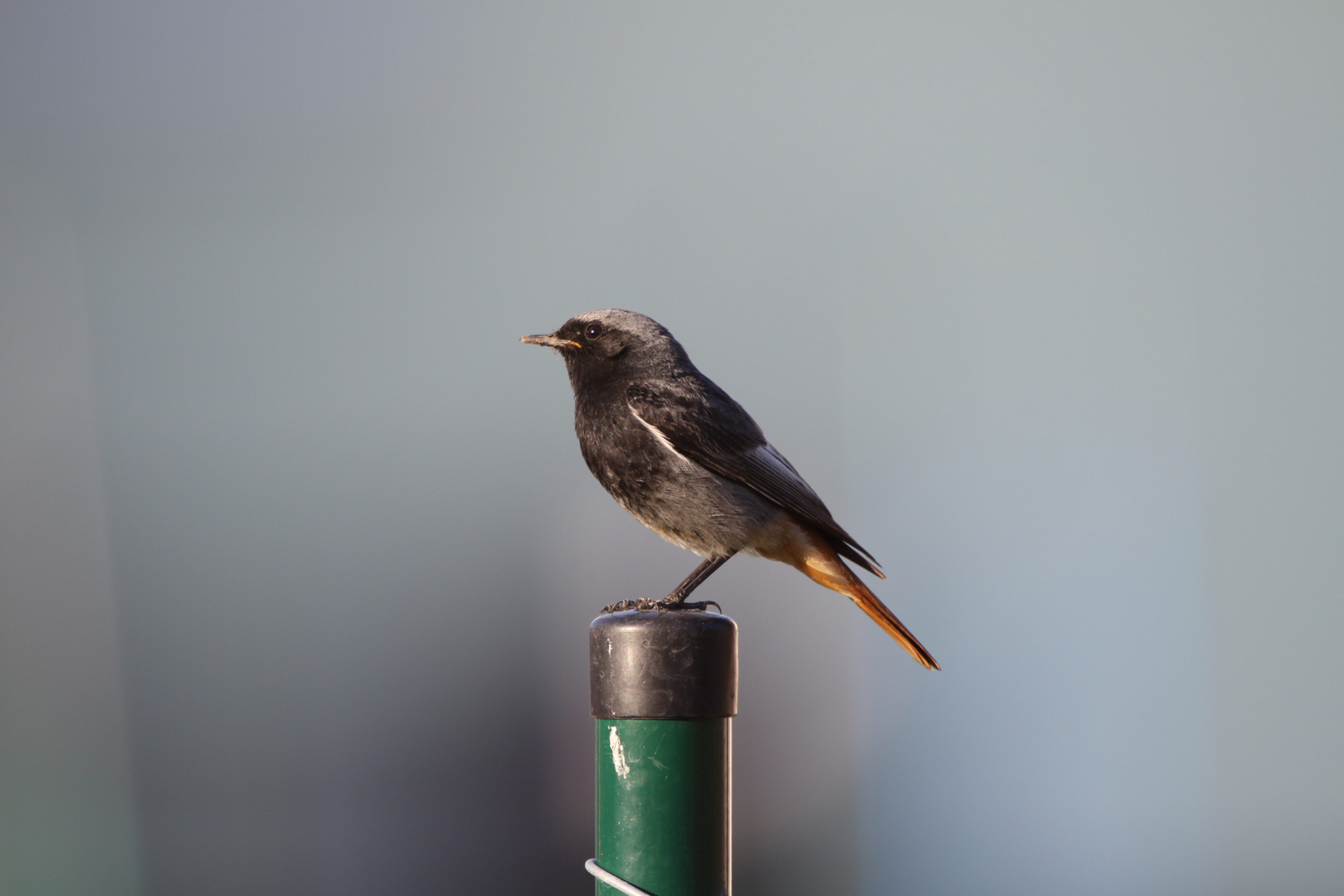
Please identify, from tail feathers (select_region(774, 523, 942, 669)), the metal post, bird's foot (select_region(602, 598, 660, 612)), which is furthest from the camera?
tail feathers (select_region(774, 523, 942, 669))

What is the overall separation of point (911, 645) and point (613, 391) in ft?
4.35

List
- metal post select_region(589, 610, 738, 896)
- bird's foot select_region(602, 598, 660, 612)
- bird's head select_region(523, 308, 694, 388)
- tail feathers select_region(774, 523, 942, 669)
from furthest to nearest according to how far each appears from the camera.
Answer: bird's head select_region(523, 308, 694, 388) < tail feathers select_region(774, 523, 942, 669) < bird's foot select_region(602, 598, 660, 612) < metal post select_region(589, 610, 738, 896)

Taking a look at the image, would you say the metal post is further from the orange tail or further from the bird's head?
the bird's head

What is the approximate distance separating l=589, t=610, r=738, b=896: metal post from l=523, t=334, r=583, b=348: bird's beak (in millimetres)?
1690

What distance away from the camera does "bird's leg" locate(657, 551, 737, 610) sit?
323cm

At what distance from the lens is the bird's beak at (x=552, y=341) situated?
3787mm

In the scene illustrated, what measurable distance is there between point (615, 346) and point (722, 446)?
1.81 feet

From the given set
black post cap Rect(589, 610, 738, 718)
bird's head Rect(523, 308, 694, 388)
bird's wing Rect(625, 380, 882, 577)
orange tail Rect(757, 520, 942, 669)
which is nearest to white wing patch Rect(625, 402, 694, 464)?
bird's wing Rect(625, 380, 882, 577)

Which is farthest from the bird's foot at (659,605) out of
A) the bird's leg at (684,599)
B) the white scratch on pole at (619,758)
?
the white scratch on pole at (619,758)

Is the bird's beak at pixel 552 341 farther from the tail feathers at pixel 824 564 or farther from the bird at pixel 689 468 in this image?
the tail feathers at pixel 824 564

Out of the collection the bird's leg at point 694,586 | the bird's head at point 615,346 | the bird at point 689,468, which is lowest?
the bird's leg at point 694,586

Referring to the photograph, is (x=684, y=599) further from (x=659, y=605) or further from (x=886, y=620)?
(x=886, y=620)

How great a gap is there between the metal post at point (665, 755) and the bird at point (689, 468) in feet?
3.54

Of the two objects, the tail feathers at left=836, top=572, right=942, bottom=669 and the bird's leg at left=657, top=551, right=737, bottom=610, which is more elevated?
the bird's leg at left=657, top=551, right=737, bottom=610
